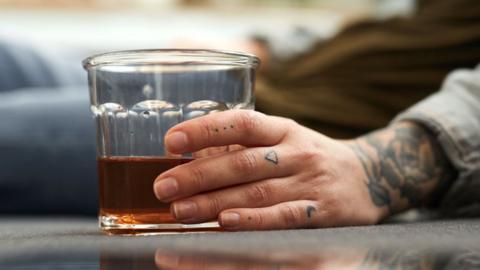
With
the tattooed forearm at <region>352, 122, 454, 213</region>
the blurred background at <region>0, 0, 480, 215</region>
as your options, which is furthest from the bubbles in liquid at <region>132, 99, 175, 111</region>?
the blurred background at <region>0, 0, 480, 215</region>

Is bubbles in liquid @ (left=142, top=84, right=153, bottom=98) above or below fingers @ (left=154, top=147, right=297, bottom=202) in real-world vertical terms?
above

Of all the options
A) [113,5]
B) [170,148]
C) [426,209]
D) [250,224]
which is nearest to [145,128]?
[170,148]

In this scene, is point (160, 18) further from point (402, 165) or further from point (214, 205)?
point (214, 205)

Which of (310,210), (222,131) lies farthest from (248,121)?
(310,210)

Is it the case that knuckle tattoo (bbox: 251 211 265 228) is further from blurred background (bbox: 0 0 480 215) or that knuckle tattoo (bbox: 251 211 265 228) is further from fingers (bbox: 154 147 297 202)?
blurred background (bbox: 0 0 480 215)

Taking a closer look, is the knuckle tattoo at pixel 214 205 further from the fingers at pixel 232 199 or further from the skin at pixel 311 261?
the skin at pixel 311 261

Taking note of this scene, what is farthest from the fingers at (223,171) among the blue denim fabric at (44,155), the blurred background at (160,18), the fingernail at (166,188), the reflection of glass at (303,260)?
the blurred background at (160,18)

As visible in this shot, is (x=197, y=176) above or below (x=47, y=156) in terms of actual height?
above

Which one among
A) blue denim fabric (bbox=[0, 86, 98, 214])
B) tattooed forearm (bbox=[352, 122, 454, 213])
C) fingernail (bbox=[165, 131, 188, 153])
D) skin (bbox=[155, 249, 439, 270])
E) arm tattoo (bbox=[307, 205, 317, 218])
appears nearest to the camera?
skin (bbox=[155, 249, 439, 270])
